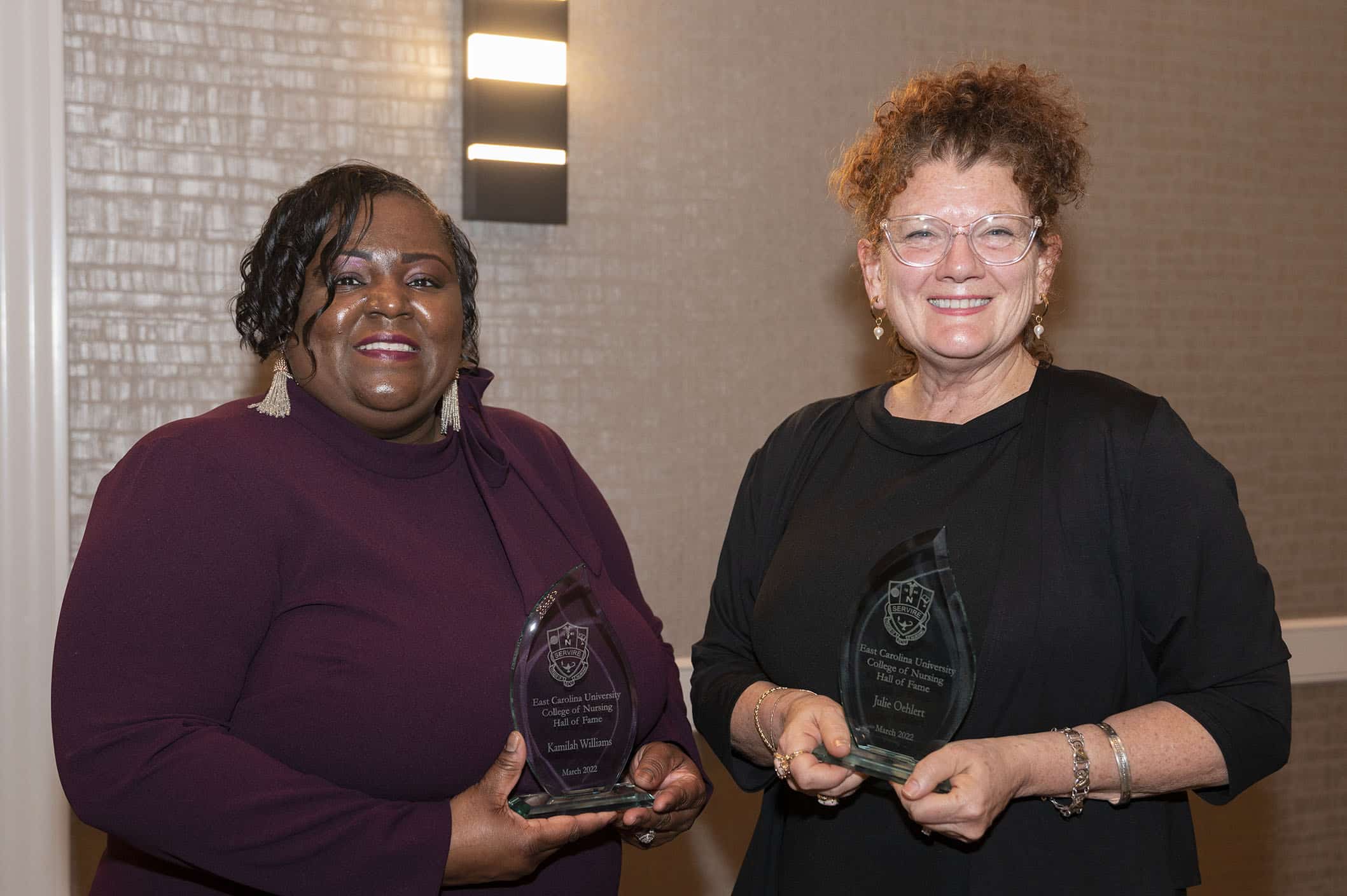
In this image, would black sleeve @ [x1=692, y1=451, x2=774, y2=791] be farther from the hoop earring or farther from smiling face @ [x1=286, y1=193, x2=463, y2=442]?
the hoop earring

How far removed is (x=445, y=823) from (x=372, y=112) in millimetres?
1538

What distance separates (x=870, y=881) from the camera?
1.48 metres

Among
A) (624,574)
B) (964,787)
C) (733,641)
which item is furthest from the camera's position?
(624,574)

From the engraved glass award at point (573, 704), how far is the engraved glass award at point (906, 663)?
26cm

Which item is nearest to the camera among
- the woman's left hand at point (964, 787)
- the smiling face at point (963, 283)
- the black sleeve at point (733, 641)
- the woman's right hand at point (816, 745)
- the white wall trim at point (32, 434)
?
the woman's left hand at point (964, 787)

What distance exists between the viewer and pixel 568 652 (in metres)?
1.42

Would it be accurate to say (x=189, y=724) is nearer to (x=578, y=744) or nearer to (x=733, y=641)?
(x=578, y=744)

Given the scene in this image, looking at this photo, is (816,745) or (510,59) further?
(510,59)

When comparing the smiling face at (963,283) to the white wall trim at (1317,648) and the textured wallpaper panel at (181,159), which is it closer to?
the textured wallpaper panel at (181,159)

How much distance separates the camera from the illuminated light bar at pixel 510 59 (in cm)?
237

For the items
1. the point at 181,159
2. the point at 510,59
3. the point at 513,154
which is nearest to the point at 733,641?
the point at 513,154

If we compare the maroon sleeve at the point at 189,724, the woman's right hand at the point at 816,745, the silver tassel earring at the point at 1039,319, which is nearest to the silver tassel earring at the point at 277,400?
the maroon sleeve at the point at 189,724

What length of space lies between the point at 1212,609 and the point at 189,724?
1196mm

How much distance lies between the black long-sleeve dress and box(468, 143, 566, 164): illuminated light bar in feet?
3.81
